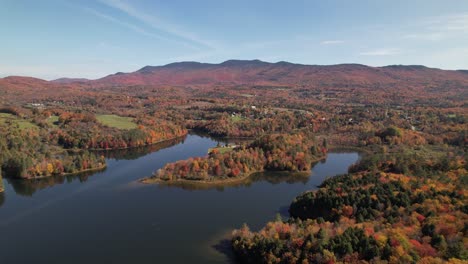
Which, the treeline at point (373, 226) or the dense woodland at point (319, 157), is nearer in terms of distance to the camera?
the treeline at point (373, 226)

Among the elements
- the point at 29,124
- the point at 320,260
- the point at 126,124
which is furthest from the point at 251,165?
the point at 29,124

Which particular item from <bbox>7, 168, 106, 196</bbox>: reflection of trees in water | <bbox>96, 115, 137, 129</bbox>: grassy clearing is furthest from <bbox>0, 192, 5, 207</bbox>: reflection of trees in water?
<bbox>96, 115, 137, 129</bbox>: grassy clearing

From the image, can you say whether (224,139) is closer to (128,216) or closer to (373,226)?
(128,216)

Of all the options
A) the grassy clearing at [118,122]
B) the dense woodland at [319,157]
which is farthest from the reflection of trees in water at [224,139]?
the grassy clearing at [118,122]

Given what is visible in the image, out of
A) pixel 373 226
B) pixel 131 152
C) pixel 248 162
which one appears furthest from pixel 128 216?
pixel 131 152

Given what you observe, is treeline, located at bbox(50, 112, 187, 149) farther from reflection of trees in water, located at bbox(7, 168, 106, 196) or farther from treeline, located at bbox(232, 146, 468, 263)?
treeline, located at bbox(232, 146, 468, 263)

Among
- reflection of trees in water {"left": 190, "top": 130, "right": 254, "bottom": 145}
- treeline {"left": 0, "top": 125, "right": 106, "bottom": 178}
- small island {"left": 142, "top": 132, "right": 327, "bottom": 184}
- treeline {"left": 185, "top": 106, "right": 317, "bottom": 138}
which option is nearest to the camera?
small island {"left": 142, "top": 132, "right": 327, "bottom": 184}

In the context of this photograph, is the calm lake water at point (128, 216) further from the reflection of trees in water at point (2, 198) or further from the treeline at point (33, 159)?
the treeline at point (33, 159)

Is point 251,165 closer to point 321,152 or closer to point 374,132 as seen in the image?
point 321,152
